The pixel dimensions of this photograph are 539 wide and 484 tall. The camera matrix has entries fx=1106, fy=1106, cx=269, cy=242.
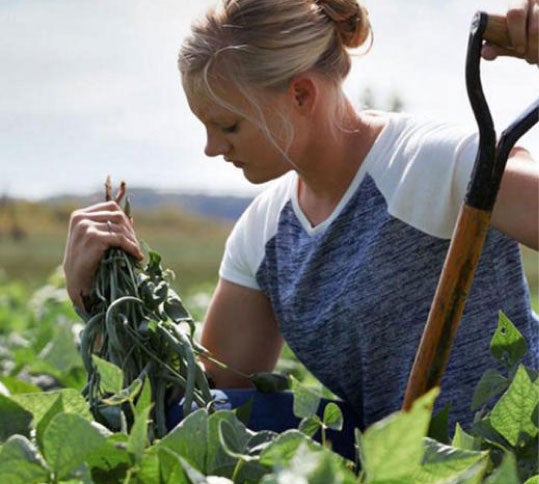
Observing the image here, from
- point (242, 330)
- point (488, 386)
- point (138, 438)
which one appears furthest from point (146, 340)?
point (242, 330)

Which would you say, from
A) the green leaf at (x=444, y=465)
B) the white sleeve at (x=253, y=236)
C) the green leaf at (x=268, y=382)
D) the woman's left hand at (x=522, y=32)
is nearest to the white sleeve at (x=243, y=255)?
the white sleeve at (x=253, y=236)

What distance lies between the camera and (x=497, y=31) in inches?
50.9

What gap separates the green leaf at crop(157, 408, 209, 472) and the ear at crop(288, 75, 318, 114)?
1.19m

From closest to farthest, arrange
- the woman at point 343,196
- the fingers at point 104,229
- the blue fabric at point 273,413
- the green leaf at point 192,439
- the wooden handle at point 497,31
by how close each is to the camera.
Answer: the green leaf at point 192,439 → the wooden handle at point 497,31 → the fingers at point 104,229 → the blue fabric at point 273,413 → the woman at point 343,196

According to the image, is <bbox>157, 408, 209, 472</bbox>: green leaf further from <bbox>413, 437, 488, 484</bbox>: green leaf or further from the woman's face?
the woman's face

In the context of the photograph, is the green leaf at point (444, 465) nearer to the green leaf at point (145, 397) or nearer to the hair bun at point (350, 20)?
the green leaf at point (145, 397)

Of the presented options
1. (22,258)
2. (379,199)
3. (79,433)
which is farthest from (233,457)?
(22,258)

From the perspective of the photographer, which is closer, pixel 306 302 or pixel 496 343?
pixel 496 343

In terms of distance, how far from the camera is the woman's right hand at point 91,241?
1507 mm

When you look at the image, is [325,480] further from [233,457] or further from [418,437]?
[233,457]

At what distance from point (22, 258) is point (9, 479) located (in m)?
→ 30.0

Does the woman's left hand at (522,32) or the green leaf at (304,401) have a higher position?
the woman's left hand at (522,32)

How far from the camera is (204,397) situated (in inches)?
52.6

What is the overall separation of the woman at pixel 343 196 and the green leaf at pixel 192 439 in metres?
1.03
